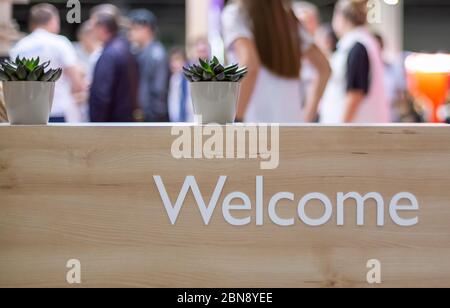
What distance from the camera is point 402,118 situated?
19.1 ft

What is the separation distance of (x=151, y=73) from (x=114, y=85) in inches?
54.1

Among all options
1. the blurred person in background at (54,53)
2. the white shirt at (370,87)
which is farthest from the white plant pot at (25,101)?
the blurred person in background at (54,53)

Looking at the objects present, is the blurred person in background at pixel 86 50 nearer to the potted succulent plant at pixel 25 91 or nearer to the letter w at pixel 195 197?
the potted succulent plant at pixel 25 91

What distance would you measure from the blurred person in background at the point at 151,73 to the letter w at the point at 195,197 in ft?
13.8

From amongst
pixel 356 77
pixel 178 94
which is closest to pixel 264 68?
pixel 356 77

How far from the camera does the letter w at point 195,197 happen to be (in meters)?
1.85

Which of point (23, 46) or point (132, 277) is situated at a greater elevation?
point (23, 46)

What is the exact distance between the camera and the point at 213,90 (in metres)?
1.93

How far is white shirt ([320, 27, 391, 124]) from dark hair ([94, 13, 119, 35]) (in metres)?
1.76

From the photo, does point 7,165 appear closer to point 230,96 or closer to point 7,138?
point 7,138
